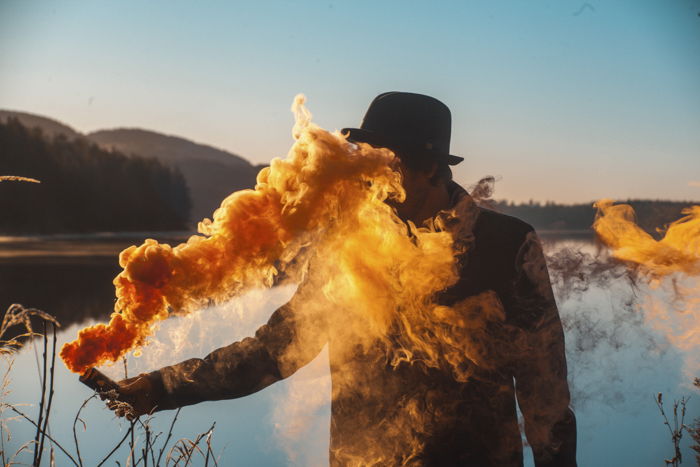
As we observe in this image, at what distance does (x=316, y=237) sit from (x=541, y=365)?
1185mm

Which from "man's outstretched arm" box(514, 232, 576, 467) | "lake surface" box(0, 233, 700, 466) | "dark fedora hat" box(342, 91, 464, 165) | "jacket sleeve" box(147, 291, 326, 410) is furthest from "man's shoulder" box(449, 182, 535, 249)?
"jacket sleeve" box(147, 291, 326, 410)

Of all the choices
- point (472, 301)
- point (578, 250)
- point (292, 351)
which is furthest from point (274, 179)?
point (578, 250)

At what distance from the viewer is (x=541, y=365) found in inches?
96.2

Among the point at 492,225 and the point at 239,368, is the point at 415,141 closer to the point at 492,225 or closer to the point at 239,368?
the point at 492,225

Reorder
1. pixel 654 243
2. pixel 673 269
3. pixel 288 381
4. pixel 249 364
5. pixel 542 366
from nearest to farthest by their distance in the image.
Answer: pixel 542 366 → pixel 249 364 → pixel 673 269 → pixel 654 243 → pixel 288 381

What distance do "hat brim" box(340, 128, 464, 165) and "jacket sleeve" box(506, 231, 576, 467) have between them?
0.59m

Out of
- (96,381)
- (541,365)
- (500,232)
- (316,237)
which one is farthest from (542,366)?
(96,381)

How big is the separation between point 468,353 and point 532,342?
11.4 inches

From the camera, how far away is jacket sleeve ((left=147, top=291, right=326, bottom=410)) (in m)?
2.44

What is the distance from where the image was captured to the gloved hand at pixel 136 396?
7.35 feet

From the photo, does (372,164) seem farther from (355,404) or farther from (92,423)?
(92,423)

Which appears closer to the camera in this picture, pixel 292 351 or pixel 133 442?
pixel 133 442

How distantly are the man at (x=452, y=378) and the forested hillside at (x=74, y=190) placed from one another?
54347 mm

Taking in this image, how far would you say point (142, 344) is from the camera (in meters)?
2.31
